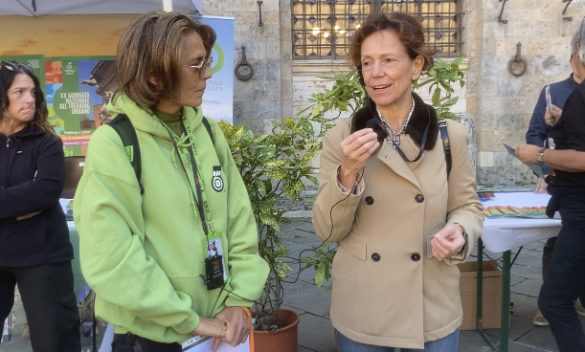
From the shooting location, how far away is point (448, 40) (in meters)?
8.91

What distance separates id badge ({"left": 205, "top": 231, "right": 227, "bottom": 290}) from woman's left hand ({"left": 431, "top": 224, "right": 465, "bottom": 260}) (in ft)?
2.31

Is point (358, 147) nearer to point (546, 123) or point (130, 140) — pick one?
point (130, 140)

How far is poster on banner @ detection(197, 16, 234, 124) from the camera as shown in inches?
235

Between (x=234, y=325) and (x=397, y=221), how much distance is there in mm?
661

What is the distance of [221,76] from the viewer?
6039 mm

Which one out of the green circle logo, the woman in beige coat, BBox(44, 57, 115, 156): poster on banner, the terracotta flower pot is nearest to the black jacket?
the terracotta flower pot

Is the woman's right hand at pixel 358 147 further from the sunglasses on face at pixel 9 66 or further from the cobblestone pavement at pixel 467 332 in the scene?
the cobblestone pavement at pixel 467 332

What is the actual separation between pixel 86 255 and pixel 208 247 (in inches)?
14.0

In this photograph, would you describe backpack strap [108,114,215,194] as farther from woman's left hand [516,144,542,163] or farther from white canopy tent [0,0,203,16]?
white canopy tent [0,0,203,16]

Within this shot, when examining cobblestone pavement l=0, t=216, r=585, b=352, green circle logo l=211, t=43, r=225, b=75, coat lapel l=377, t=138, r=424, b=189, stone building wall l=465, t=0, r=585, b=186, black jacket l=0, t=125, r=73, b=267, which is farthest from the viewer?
stone building wall l=465, t=0, r=585, b=186

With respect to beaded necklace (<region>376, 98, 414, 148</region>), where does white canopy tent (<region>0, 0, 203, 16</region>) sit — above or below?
above

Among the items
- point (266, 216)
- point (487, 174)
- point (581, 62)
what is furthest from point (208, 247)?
point (487, 174)

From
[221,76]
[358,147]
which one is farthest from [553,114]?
[221,76]

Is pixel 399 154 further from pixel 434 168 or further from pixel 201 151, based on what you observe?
pixel 201 151
